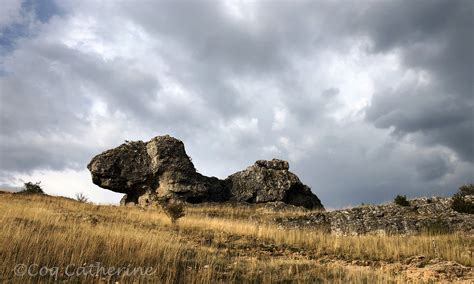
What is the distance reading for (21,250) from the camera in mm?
9016

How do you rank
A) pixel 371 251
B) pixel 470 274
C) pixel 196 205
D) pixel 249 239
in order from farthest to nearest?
pixel 196 205 < pixel 249 239 < pixel 371 251 < pixel 470 274

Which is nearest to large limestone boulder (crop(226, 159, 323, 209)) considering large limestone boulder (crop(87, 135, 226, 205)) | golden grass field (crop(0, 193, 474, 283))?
large limestone boulder (crop(87, 135, 226, 205))

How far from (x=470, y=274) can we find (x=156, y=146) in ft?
93.8

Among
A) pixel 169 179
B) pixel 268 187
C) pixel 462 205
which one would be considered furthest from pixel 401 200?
pixel 169 179

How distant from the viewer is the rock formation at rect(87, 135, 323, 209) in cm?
3409

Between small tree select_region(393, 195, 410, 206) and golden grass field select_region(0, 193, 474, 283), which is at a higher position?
small tree select_region(393, 195, 410, 206)

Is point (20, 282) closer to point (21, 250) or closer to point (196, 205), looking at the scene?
point (21, 250)

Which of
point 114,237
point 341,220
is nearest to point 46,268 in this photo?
point 114,237

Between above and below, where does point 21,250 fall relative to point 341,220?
below

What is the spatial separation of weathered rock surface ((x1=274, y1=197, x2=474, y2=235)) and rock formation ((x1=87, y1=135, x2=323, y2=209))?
10.2 meters

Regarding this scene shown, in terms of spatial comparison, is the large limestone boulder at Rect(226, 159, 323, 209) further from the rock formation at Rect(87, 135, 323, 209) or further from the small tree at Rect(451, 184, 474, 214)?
the small tree at Rect(451, 184, 474, 214)

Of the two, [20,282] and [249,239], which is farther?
[249,239]

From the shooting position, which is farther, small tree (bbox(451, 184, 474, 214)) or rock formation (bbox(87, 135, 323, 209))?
rock formation (bbox(87, 135, 323, 209))

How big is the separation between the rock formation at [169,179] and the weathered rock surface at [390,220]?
10.2 m
